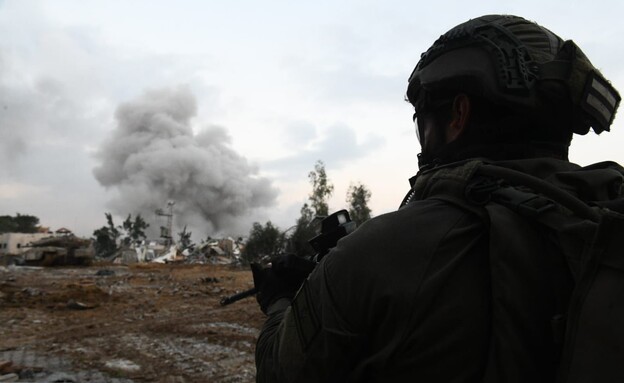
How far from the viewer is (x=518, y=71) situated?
4.58 feet

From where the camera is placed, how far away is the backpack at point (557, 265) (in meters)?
0.89

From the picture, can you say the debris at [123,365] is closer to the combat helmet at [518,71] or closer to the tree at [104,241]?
the combat helmet at [518,71]

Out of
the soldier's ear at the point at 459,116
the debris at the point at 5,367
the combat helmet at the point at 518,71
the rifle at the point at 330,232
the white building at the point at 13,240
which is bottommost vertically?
the debris at the point at 5,367

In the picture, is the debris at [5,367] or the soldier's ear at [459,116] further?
the debris at [5,367]

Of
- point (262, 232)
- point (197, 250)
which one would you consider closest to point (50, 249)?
point (262, 232)

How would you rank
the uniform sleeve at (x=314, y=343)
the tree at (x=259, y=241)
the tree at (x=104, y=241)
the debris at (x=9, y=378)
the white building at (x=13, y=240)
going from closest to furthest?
the uniform sleeve at (x=314, y=343)
the debris at (x=9, y=378)
the tree at (x=259, y=241)
the white building at (x=13, y=240)
the tree at (x=104, y=241)

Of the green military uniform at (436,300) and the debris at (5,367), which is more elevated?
the green military uniform at (436,300)

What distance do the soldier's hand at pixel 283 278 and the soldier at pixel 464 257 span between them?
7.7 inches

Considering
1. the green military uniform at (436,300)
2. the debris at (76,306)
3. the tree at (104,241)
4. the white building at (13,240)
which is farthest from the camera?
the tree at (104,241)

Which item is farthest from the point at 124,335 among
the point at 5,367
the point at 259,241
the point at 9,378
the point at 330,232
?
the point at 259,241

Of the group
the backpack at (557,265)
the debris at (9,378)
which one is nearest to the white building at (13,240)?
the debris at (9,378)

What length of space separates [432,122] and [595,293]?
77cm

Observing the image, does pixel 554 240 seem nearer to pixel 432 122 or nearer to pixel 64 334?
pixel 432 122

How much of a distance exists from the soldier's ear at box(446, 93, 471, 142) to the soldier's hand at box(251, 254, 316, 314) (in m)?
0.65
